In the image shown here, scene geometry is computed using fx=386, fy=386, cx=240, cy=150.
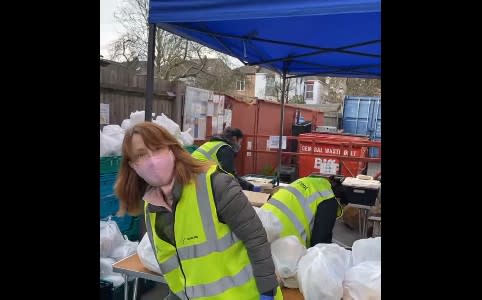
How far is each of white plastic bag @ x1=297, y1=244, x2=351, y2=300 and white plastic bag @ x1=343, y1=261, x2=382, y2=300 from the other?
0.05 meters

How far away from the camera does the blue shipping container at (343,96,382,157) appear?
13.6m

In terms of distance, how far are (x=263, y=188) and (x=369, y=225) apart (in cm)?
144

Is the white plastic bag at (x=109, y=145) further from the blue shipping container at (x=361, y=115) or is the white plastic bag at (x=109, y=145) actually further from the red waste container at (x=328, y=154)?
the blue shipping container at (x=361, y=115)

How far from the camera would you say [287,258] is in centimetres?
225

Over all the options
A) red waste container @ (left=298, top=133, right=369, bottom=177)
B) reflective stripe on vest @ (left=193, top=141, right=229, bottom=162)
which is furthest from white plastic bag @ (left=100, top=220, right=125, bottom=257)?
red waste container @ (left=298, top=133, right=369, bottom=177)

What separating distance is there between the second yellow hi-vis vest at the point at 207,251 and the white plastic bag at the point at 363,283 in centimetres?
69

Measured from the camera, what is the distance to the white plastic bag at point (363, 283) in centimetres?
196

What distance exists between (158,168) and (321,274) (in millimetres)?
1069

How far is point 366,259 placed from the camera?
2.29 metres

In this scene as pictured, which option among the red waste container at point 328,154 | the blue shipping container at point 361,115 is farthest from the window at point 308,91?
the red waste container at point 328,154

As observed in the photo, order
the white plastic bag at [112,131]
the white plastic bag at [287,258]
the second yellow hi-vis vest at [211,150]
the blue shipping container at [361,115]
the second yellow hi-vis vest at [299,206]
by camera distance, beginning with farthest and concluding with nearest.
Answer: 1. the blue shipping container at [361,115]
2. the white plastic bag at [112,131]
3. the second yellow hi-vis vest at [211,150]
4. the second yellow hi-vis vest at [299,206]
5. the white plastic bag at [287,258]

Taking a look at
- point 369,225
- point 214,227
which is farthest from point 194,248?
point 369,225

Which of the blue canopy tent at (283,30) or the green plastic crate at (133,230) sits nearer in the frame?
the blue canopy tent at (283,30)
